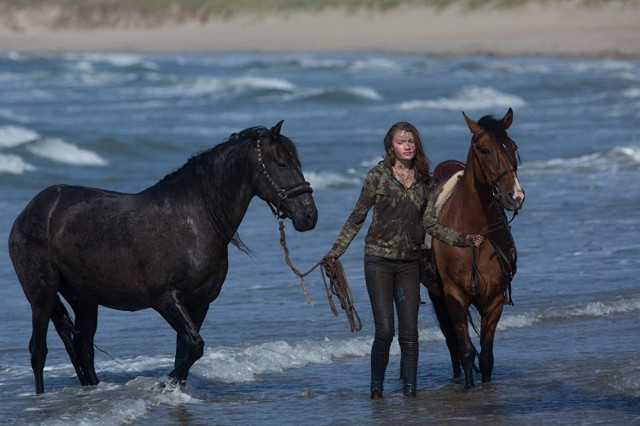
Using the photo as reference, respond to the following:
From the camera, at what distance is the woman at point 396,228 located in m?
7.59

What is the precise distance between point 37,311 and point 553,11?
56379 millimetres

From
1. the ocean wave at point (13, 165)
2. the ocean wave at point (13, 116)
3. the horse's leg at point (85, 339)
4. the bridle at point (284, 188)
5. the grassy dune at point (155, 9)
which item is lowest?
the horse's leg at point (85, 339)

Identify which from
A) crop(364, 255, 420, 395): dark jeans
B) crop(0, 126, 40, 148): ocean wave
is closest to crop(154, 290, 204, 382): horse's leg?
crop(364, 255, 420, 395): dark jeans

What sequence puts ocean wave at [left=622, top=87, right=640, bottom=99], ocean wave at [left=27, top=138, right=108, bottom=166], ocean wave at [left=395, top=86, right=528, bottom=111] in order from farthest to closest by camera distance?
ocean wave at [left=395, top=86, right=528, bottom=111]
ocean wave at [left=622, top=87, right=640, bottom=99]
ocean wave at [left=27, top=138, right=108, bottom=166]

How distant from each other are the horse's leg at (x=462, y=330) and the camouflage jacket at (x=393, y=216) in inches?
19.1

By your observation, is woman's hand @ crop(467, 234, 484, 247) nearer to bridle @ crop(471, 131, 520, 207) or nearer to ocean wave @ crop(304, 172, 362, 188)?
bridle @ crop(471, 131, 520, 207)

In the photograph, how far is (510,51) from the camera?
56.5 metres

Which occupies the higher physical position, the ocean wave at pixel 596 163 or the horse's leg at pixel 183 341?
the ocean wave at pixel 596 163

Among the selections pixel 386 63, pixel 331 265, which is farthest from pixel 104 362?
pixel 386 63

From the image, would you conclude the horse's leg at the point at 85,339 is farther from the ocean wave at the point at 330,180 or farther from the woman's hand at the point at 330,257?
the ocean wave at the point at 330,180

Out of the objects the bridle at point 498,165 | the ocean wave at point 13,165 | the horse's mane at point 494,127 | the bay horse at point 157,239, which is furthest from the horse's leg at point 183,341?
the ocean wave at point 13,165

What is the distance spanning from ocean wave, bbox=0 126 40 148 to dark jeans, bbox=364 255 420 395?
799 inches

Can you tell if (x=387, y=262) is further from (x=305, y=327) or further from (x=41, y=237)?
(x=305, y=327)

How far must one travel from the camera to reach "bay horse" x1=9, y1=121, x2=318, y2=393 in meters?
7.71
